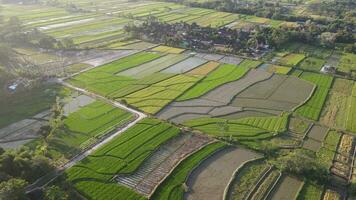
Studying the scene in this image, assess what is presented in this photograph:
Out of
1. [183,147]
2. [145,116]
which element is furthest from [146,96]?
[183,147]

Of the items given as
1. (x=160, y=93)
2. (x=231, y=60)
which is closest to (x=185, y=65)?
(x=231, y=60)

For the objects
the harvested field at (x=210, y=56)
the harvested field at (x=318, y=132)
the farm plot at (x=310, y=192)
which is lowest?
the farm plot at (x=310, y=192)

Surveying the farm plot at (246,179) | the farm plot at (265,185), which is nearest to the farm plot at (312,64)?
the farm plot at (246,179)

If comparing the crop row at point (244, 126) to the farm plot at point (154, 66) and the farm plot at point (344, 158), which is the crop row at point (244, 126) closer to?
the farm plot at point (344, 158)

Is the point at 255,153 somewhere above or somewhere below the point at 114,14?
below

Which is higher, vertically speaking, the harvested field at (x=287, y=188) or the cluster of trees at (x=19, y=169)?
the cluster of trees at (x=19, y=169)

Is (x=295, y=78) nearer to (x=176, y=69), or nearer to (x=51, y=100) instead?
(x=176, y=69)

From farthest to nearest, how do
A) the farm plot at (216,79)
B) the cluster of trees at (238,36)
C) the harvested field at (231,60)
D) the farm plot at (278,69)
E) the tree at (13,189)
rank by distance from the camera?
the cluster of trees at (238,36), the harvested field at (231,60), the farm plot at (278,69), the farm plot at (216,79), the tree at (13,189)
